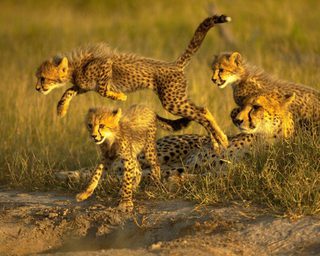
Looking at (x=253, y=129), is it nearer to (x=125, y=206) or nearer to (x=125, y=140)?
(x=125, y=140)

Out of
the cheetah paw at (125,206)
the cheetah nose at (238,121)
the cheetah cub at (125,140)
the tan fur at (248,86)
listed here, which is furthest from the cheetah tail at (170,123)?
the cheetah paw at (125,206)

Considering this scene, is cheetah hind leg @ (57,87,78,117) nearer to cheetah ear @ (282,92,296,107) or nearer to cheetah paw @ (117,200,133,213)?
cheetah paw @ (117,200,133,213)

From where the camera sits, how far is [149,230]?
5211 millimetres

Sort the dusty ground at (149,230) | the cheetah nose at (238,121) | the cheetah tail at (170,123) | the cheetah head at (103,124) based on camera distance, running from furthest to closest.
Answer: the cheetah tail at (170,123) → the cheetah nose at (238,121) → the cheetah head at (103,124) → the dusty ground at (149,230)

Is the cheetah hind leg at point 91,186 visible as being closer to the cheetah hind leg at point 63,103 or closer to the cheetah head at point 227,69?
the cheetah hind leg at point 63,103

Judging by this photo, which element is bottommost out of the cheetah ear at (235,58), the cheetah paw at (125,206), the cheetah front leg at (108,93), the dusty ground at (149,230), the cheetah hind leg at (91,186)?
the dusty ground at (149,230)

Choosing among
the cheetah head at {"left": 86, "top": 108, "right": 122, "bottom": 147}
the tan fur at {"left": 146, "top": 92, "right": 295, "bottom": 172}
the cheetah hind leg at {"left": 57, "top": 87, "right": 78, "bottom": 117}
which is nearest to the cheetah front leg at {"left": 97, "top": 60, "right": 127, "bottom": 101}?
the cheetah hind leg at {"left": 57, "top": 87, "right": 78, "bottom": 117}

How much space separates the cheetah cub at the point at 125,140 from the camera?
550 centimetres

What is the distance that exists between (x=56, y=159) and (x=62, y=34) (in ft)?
21.6

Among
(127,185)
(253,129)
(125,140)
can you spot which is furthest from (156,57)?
(127,185)

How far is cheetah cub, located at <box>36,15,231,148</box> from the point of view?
238 inches

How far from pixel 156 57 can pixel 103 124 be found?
5172 mm

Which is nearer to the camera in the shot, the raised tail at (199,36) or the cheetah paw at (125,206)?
the cheetah paw at (125,206)

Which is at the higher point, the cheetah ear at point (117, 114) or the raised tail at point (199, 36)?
the raised tail at point (199, 36)
